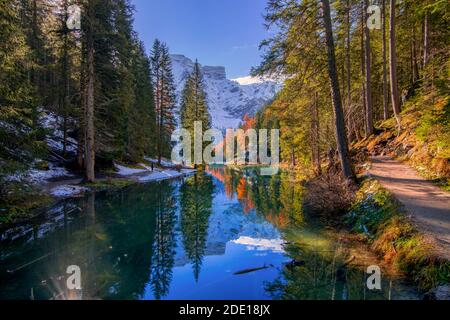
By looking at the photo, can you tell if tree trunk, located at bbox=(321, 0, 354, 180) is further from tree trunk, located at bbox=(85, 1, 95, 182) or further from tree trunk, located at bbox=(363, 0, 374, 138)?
tree trunk, located at bbox=(85, 1, 95, 182)

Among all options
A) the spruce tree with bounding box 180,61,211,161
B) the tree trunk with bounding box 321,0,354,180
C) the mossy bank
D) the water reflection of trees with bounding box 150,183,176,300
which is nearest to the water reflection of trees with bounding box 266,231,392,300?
the mossy bank

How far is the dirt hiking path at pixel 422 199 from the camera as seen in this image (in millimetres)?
6078

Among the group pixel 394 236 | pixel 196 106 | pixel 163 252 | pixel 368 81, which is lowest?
pixel 163 252

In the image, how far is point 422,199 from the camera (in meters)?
8.59

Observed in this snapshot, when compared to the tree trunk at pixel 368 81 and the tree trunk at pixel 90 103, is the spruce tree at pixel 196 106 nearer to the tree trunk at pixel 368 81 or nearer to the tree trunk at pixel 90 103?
the tree trunk at pixel 90 103

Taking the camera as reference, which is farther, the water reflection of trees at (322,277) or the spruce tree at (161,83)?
the spruce tree at (161,83)

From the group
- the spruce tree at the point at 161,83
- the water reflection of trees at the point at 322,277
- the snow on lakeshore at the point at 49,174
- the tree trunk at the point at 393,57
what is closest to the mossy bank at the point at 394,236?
the water reflection of trees at the point at 322,277

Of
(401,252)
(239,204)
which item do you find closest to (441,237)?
(401,252)

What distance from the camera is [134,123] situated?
33.5 m

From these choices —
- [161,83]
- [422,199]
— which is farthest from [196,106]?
[422,199]

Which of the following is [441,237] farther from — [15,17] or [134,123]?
[134,123]

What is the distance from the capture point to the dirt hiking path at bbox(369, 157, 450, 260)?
6078 millimetres

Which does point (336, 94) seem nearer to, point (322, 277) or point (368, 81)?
point (322, 277)
